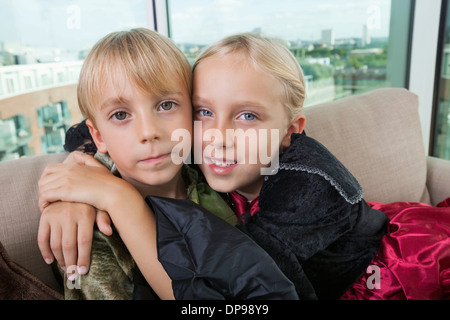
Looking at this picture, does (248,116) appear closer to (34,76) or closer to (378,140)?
(378,140)

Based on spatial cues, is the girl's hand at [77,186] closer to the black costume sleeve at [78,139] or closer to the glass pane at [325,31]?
the black costume sleeve at [78,139]

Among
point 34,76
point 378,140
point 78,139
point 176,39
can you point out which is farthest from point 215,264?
point 176,39

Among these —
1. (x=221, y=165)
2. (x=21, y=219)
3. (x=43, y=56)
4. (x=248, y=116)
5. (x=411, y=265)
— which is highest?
(x=43, y=56)

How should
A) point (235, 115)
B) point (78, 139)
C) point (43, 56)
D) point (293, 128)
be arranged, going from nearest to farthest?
point (235, 115) < point (293, 128) < point (78, 139) < point (43, 56)

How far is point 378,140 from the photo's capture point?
1.43 metres

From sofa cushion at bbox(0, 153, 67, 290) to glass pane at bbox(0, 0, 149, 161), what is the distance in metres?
1.21

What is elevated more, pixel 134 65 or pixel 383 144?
pixel 134 65

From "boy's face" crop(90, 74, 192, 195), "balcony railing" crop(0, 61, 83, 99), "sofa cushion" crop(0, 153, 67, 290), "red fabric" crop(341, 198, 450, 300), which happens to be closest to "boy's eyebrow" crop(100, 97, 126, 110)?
"boy's face" crop(90, 74, 192, 195)

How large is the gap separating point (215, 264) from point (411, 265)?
1.69ft

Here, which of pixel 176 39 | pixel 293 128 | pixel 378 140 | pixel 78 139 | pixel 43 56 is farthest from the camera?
pixel 176 39

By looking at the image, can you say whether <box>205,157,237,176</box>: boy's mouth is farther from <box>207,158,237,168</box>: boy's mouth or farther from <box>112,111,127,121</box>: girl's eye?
<box>112,111,127,121</box>: girl's eye

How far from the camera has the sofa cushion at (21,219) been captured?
877mm

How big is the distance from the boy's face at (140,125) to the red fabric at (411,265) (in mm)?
537
